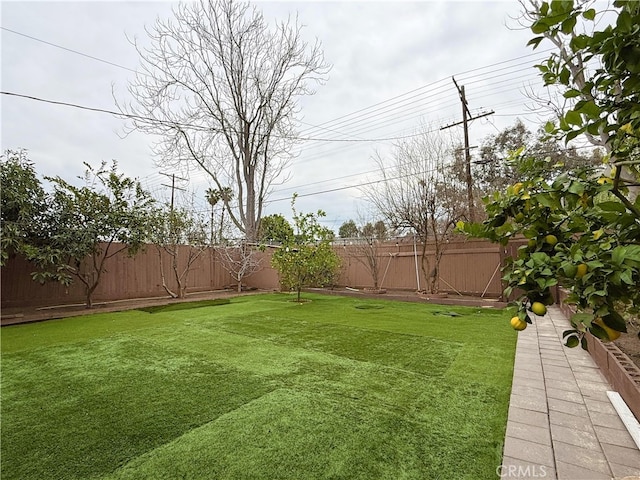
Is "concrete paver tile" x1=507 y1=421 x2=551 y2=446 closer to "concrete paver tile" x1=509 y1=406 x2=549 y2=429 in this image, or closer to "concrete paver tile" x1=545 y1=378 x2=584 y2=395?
"concrete paver tile" x1=509 y1=406 x2=549 y2=429

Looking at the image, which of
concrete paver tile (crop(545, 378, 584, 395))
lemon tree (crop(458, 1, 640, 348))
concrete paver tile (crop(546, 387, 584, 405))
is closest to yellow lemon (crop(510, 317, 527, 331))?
lemon tree (crop(458, 1, 640, 348))

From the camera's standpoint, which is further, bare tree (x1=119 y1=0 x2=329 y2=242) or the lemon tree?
bare tree (x1=119 y1=0 x2=329 y2=242)

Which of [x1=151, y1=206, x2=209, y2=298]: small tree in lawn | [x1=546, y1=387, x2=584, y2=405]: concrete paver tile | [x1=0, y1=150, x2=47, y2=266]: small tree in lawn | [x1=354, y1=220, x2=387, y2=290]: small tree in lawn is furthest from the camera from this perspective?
[x1=354, y1=220, x2=387, y2=290]: small tree in lawn

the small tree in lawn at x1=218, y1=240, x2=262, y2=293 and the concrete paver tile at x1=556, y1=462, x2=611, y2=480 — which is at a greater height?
the small tree in lawn at x1=218, y1=240, x2=262, y2=293

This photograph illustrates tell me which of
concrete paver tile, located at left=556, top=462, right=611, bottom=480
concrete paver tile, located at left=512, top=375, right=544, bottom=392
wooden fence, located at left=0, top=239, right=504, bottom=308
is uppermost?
wooden fence, located at left=0, top=239, right=504, bottom=308

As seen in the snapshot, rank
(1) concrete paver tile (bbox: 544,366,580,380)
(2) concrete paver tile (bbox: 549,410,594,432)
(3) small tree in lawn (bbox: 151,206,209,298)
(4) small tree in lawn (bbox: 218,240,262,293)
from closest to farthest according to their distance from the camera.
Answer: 1. (2) concrete paver tile (bbox: 549,410,594,432)
2. (1) concrete paver tile (bbox: 544,366,580,380)
3. (3) small tree in lawn (bbox: 151,206,209,298)
4. (4) small tree in lawn (bbox: 218,240,262,293)

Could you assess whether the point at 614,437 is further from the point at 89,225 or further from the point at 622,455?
the point at 89,225

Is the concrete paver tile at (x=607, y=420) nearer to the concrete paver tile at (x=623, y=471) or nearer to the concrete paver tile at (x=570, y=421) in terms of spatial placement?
the concrete paver tile at (x=570, y=421)

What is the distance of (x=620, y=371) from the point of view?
7.60ft

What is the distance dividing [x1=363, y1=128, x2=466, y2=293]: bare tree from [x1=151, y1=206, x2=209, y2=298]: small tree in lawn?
18.0ft

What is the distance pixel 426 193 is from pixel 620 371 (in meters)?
5.67

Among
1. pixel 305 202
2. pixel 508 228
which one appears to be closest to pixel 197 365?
pixel 508 228

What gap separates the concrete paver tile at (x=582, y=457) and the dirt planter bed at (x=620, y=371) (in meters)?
0.56

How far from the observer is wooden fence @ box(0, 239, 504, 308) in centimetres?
709
